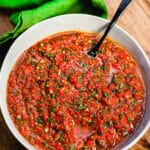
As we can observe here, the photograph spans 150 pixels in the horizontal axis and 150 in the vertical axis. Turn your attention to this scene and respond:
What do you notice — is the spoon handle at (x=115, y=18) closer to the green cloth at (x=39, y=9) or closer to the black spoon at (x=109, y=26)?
the black spoon at (x=109, y=26)

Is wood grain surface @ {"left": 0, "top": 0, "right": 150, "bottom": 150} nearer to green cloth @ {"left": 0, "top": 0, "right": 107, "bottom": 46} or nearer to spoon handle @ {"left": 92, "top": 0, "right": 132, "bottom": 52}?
green cloth @ {"left": 0, "top": 0, "right": 107, "bottom": 46}

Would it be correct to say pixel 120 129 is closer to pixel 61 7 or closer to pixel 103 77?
pixel 103 77

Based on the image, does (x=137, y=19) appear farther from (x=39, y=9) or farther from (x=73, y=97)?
(x=73, y=97)

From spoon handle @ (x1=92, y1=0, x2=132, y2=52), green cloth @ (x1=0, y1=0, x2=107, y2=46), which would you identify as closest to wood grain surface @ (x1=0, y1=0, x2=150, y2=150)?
green cloth @ (x1=0, y1=0, x2=107, y2=46)


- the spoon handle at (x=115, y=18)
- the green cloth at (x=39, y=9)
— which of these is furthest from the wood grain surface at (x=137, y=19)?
the spoon handle at (x=115, y=18)

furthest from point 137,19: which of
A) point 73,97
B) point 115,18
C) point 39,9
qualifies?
point 73,97

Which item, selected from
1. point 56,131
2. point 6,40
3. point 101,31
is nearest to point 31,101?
point 56,131

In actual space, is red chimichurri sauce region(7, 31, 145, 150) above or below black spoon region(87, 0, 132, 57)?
below
